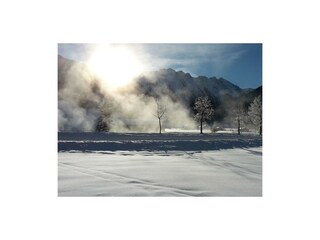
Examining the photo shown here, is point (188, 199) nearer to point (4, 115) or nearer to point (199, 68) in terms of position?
point (199, 68)

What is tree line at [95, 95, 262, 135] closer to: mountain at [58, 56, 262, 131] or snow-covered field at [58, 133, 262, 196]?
mountain at [58, 56, 262, 131]

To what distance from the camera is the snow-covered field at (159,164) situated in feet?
14.0

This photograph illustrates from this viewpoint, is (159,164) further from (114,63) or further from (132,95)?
(114,63)

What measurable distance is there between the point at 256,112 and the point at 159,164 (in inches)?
91.5

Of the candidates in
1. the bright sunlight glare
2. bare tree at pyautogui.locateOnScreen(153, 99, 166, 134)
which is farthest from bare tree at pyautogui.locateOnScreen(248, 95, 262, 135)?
the bright sunlight glare

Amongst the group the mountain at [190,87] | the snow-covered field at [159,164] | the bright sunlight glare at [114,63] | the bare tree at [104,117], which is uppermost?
the bright sunlight glare at [114,63]

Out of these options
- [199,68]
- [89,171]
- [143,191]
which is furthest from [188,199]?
[199,68]

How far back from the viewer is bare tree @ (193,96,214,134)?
676cm

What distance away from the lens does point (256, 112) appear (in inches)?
236

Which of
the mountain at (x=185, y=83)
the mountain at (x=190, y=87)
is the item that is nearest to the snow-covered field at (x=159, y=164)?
the mountain at (x=190, y=87)

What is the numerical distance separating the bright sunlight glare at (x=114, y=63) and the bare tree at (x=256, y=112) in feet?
7.50

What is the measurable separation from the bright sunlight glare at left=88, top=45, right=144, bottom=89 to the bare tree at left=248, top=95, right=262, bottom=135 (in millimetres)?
2286

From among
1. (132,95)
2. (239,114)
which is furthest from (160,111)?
(239,114)

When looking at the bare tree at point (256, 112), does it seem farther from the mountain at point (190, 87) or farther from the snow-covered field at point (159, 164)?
the snow-covered field at point (159, 164)
